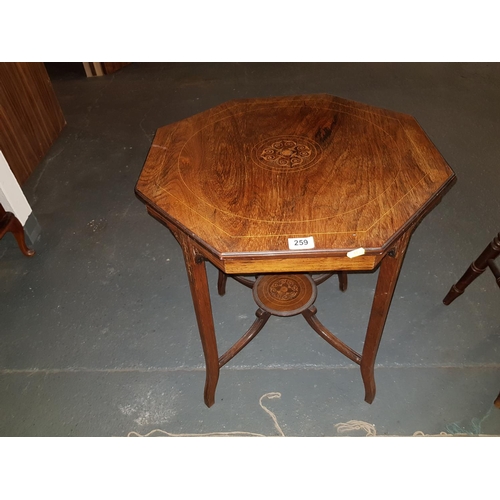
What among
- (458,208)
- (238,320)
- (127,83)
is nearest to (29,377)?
(238,320)

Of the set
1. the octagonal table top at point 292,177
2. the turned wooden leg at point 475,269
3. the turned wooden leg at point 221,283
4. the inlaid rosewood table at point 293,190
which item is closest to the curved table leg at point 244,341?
the inlaid rosewood table at point 293,190

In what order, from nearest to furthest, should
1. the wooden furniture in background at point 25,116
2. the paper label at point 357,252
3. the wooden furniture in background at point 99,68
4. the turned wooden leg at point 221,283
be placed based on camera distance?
the paper label at point 357,252 < the turned wooden leg at point 221,283 < the wooden furniture in background at point 25,116 < the wooden furniture in background at point 99,68

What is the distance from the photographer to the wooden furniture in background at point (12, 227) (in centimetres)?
239

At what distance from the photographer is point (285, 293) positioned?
2.01 m

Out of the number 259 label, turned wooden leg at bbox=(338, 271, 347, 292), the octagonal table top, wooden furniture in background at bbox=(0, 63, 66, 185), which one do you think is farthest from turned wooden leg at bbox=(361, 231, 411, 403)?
wooden furniture in background at bbox=(0, 63, 66, 185)

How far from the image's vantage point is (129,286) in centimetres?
245

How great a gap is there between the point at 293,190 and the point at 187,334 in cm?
113

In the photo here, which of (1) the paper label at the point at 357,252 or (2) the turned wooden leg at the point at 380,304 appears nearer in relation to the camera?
(1) the paper label at the point at 357,252

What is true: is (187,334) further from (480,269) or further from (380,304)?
(480,269)

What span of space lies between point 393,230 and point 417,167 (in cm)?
35

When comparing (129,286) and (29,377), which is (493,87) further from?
(29,377)

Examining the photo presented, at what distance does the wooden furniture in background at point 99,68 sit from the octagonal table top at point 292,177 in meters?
3.32

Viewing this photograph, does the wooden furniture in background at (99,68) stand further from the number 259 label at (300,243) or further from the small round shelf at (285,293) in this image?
the number 259 label at (300,243)

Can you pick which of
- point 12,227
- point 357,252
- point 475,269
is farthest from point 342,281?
point 12,227
